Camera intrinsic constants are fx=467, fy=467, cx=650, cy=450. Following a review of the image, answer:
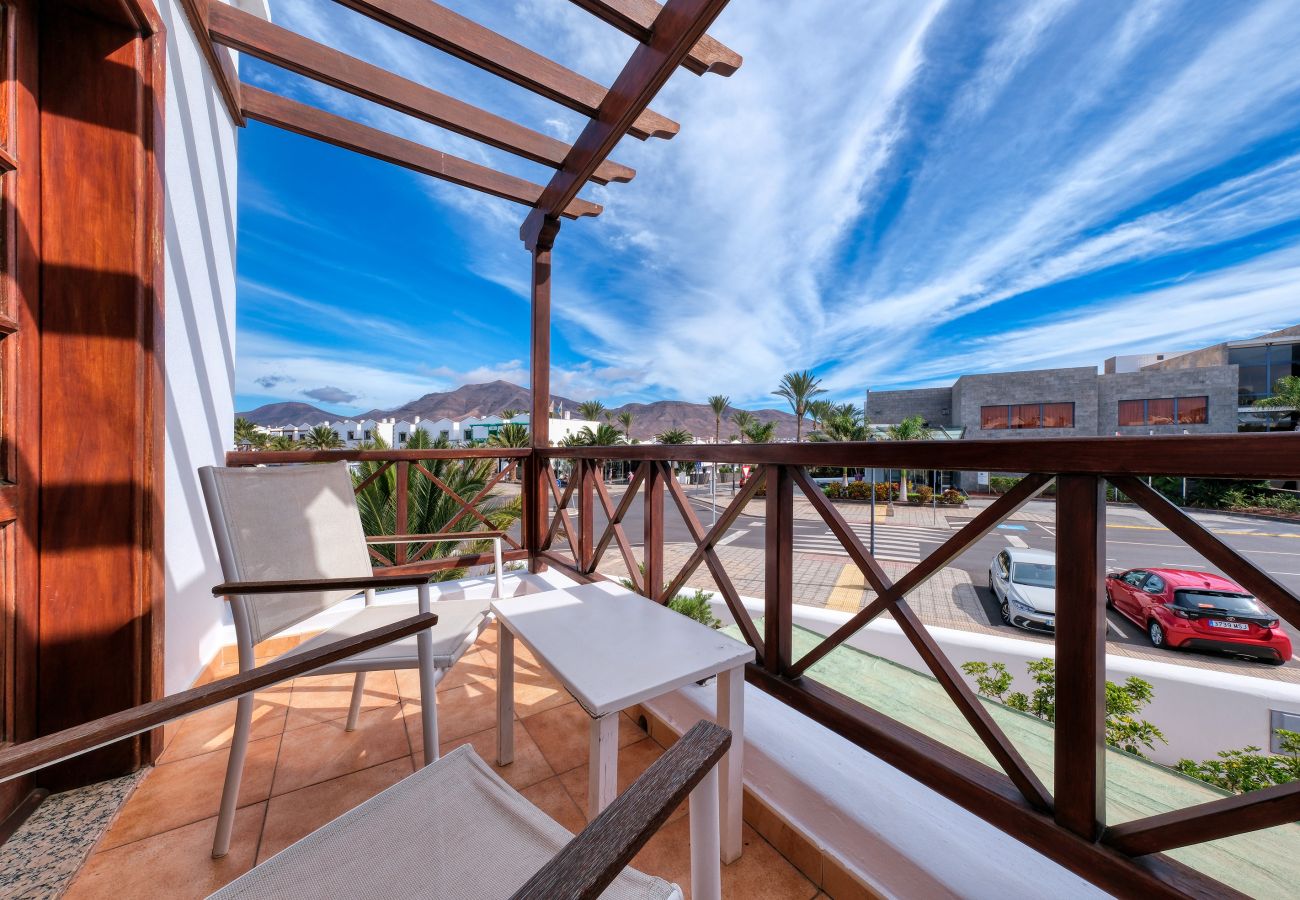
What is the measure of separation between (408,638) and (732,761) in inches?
36.7

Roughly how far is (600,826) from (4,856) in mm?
1642

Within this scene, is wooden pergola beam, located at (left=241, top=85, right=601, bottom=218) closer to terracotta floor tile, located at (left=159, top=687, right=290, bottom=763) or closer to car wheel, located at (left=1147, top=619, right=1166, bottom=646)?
terracotta floor tile, located at (left=159, top=687, right=290, bottom=763)

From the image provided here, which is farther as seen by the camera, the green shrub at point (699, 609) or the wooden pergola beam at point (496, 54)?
the green shrub at point (699, 609)

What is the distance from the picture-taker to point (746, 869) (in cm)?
106

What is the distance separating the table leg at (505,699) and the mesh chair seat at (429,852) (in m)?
0.52

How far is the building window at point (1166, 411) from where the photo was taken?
1534 centimetres

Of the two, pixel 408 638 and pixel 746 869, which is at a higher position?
pixel 408 638

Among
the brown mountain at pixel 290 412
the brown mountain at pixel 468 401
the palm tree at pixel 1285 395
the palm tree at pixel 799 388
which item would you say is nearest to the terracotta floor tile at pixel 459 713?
the palm tree at pixel 1285 395

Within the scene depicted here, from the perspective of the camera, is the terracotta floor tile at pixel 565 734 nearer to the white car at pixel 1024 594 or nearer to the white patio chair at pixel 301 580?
the white patio chair at pixel 301 580

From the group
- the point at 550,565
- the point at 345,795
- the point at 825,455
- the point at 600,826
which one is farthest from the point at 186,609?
the point at 825,455

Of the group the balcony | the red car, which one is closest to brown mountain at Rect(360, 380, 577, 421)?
the red car

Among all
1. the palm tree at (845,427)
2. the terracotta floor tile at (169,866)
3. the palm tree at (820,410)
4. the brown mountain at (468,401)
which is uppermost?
the brown mountain at (468,401)

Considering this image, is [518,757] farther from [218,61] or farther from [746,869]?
[218,61]

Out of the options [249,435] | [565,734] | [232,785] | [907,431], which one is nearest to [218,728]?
[232,785]
